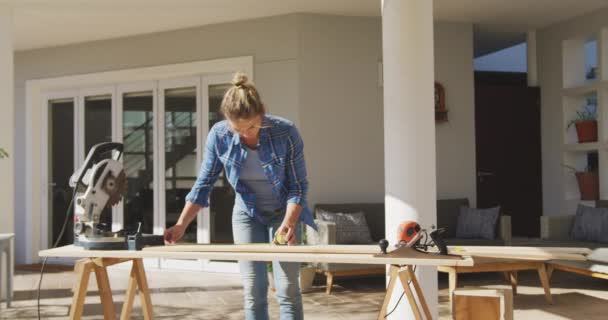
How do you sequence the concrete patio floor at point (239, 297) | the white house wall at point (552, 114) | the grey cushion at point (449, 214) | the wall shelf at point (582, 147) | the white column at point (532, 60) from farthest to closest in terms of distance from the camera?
the white column at point (532, 60) < the white house wall at point (552, 114) < the wall shelf at point (582, 147) < the grey cushion at point (449, 214) < the concrete patio floor at point (239, 297)

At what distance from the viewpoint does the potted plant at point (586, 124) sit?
24.7 ft

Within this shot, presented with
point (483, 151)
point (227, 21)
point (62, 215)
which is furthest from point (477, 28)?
point (62, 215)

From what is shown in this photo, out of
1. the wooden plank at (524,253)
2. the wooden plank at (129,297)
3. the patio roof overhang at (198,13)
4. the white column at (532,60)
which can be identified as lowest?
the wooden plank at (129,297)

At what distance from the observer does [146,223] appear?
314 inches

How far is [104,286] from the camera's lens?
3139mm

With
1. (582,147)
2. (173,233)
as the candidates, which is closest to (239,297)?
(173,233)

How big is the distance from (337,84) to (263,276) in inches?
172

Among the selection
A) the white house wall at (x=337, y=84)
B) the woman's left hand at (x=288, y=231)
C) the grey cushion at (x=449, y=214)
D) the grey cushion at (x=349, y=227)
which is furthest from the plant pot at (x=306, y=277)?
the woman's left hand at (x=288, y=231)

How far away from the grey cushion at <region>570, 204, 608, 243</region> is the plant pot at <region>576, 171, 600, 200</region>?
99 cm

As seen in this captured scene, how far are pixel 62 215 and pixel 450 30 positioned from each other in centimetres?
509

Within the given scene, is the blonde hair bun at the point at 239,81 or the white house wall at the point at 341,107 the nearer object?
the blonde hair bun at the point at 239,81

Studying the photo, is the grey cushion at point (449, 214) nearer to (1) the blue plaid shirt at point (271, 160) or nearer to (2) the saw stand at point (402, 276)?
(2) the saw stand at point (402, 276)

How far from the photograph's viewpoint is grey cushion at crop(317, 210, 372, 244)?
21.3 feet

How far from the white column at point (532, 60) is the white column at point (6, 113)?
221 inches
